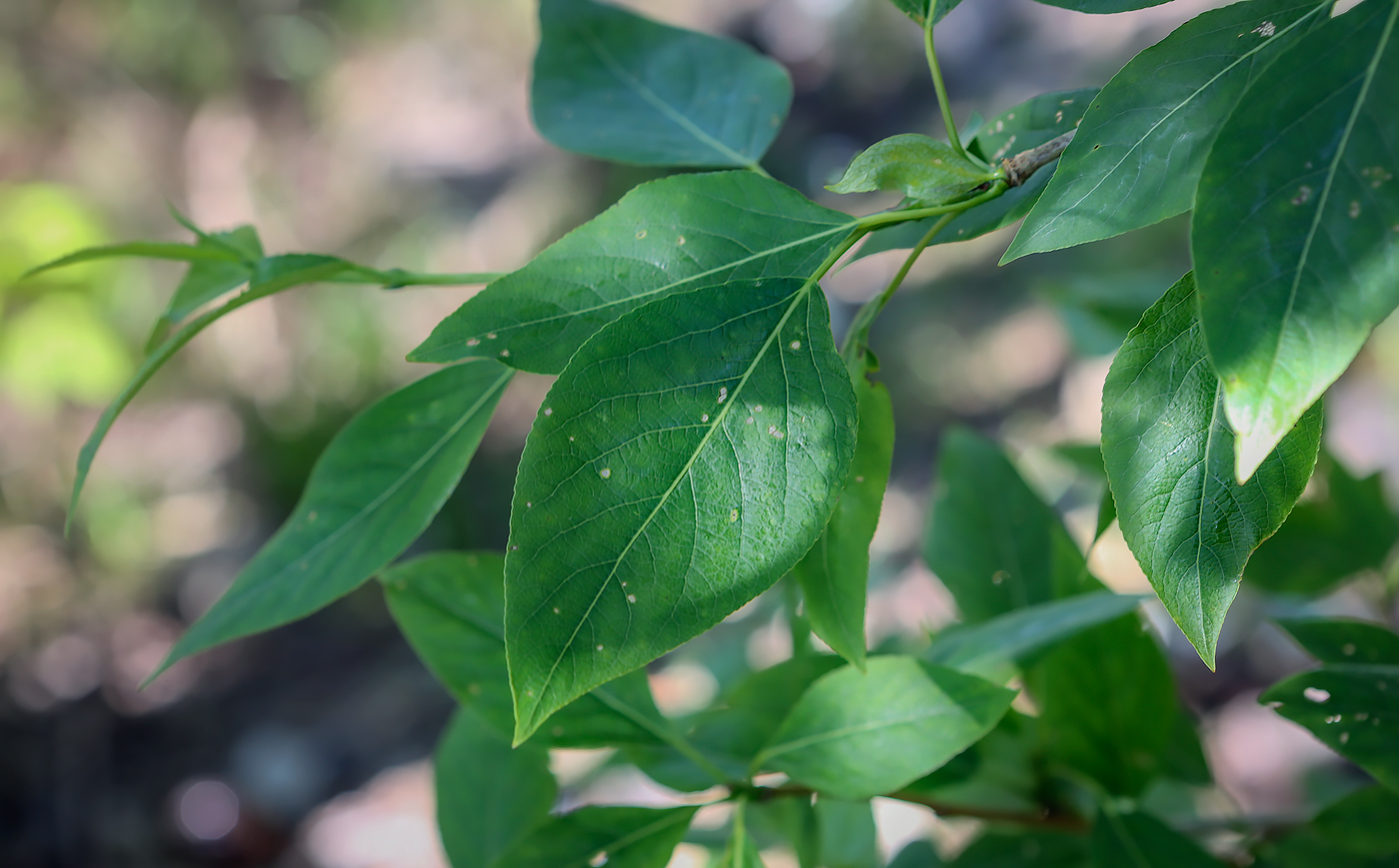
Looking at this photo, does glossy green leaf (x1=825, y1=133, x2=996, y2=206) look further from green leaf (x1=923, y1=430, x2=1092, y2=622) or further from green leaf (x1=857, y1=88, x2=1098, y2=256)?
green leaf (x1=923, y1=430, x2=1092, y2=622)

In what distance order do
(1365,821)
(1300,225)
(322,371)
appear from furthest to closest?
(322,371) → (1365,821) → (1300,225)

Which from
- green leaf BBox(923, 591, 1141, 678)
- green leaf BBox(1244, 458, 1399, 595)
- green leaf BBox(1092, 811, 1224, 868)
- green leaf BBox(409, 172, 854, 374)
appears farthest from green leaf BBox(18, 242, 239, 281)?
green leaf BBox(1244, 458, 1399, 595)

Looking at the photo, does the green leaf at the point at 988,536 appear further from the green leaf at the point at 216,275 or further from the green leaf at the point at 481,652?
the green leaf at the point at 216,275

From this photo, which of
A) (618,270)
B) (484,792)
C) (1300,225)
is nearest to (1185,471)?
(1300,225)

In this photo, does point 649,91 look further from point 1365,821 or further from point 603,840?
point 1365,821

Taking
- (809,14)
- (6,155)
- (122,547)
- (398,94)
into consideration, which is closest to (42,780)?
(122,547)

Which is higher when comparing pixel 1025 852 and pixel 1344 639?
pixel 1344 639

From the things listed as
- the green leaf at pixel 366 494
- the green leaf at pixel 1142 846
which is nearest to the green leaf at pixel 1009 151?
the green leaf at pixel 366 494
